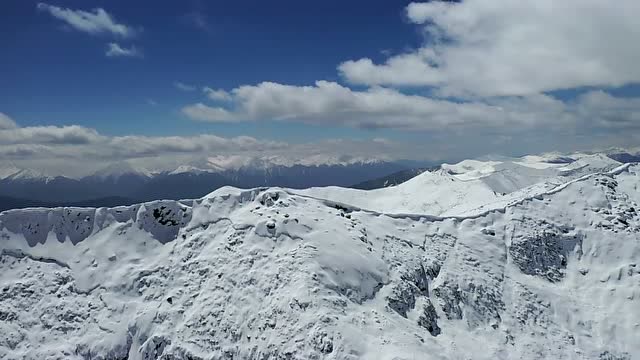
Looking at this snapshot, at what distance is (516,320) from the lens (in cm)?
8612

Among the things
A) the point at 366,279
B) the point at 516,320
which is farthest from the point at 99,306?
the point at 516,320

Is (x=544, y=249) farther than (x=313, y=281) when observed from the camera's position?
Yes

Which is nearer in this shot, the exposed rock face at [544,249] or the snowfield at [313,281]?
the snowfield at [313,281]

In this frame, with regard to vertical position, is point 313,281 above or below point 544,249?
below

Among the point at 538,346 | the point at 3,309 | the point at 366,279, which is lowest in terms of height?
the point at 538,346

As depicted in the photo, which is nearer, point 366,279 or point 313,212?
Answer: point 366,279

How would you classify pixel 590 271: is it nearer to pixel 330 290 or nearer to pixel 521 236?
pixel 521 236

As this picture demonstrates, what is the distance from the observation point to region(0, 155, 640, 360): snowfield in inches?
3059

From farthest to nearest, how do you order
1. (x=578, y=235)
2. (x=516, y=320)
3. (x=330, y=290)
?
(x=578, y=235) < (x=516, y=320) < (x=330, y=290)

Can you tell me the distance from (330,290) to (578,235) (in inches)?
2282

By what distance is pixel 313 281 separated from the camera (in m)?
80.5

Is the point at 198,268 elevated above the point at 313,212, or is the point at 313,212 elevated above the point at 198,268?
the point at 313,212

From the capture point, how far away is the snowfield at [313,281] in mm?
77688

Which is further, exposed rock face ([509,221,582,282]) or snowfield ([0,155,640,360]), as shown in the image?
exposed rock face ([509,221,582,282])
